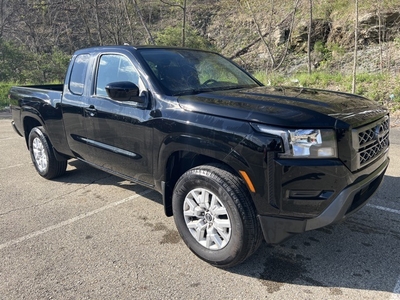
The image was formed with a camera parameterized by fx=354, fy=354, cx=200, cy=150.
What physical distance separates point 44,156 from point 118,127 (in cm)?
220

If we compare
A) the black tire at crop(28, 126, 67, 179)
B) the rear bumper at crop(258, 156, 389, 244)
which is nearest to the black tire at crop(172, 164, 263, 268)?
the rear bumper at crop(258, 156, 389, 244)

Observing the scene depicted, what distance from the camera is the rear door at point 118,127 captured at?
346 centimetres

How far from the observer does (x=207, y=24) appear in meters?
27.4

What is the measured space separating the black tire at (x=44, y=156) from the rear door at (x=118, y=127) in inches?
47.1

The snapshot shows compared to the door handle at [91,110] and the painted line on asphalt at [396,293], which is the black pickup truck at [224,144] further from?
the painted line on asphalt at [396,293]

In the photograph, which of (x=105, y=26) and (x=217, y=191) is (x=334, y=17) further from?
(x=217, y=191)

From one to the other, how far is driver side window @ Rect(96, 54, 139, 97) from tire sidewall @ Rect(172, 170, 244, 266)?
1210mm

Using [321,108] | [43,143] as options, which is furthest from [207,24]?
[321,108]

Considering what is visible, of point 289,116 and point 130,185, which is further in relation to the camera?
point 130,185

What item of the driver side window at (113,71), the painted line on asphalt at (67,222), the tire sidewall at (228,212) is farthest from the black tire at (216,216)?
the painted line on asphalt at (67,222)

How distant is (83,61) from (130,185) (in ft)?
5.90

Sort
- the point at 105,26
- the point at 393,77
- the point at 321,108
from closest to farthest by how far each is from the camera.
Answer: the point at 321,108 → the point at 393,77 → the point at 105,26

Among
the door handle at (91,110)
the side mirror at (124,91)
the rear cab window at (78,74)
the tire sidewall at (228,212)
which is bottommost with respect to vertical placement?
the tire sidewall at (228,212)

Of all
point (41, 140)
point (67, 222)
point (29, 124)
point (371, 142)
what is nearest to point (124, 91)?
point (67, 222)
